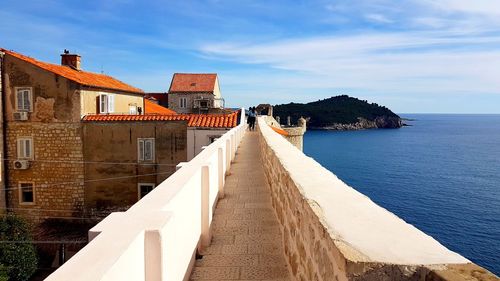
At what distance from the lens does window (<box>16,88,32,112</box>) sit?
77.4 feet

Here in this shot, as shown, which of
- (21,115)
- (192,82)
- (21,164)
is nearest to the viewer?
(21,115)

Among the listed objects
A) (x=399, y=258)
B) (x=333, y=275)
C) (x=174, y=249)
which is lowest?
(x=174, y=249)

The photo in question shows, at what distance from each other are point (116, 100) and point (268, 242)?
2415 centimetres

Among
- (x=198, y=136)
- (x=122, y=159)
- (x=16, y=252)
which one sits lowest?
(x=16, y=252)

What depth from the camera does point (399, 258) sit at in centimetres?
207

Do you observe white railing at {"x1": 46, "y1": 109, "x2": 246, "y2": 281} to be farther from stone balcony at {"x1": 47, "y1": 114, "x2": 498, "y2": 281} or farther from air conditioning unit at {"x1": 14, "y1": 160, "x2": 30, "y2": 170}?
air conditioning unit at {"x1": 14, "y1": 160, "x2": 30, "y2": 170}

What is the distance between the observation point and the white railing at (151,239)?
1963mm

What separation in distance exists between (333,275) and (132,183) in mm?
23403

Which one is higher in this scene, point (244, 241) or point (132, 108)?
point (132, 108)

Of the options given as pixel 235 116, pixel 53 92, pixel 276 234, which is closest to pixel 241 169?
pixel 276 234

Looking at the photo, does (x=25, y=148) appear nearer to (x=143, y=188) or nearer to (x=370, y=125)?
(x=143, y=188)

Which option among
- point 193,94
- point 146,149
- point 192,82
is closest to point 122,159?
point 146,149

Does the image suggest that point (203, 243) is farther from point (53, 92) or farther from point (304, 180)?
point (53, 92)

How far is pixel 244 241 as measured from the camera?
6.22 meters
